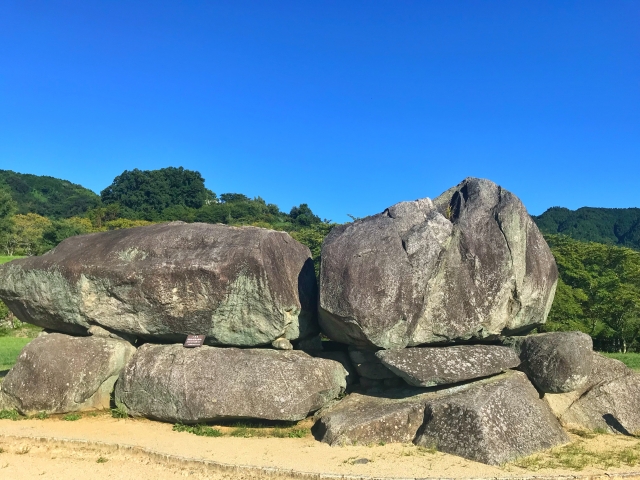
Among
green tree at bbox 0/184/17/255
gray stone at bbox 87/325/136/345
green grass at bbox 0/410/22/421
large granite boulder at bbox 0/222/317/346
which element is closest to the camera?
green grass at bbox 0/410/22/421

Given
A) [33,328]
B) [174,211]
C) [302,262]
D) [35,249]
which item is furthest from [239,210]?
[302,262]

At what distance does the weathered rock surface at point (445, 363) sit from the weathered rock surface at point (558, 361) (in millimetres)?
563

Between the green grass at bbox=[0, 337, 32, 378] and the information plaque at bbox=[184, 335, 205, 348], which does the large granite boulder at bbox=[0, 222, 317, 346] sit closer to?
the information plaque at bbox=[184, 335, 205, 348]

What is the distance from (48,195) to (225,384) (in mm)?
113440

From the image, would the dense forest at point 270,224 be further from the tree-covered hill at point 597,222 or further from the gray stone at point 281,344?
the gray stone at point 281,344

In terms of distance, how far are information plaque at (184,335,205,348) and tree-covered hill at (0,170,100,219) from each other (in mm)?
78493

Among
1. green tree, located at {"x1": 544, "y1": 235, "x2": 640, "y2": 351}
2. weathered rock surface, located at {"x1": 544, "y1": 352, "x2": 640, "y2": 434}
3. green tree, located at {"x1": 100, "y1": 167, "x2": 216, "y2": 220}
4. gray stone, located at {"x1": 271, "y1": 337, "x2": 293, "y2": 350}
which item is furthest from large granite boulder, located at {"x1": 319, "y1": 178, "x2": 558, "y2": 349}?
green tree, located at {"x1": 100, "y1": 167, "x2": 216, "y2": 220}

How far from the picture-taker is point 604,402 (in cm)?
1084

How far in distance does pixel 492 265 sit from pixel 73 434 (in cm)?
857

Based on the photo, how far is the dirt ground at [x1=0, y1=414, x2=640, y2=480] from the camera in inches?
316

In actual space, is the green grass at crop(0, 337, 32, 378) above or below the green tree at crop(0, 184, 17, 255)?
below

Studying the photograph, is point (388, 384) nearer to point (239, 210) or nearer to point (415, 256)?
point (415, 256)

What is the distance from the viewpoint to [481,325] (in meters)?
10.5

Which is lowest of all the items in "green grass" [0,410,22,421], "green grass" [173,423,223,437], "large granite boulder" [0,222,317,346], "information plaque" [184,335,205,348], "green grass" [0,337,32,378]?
"green grass" [0,337,32,378]
